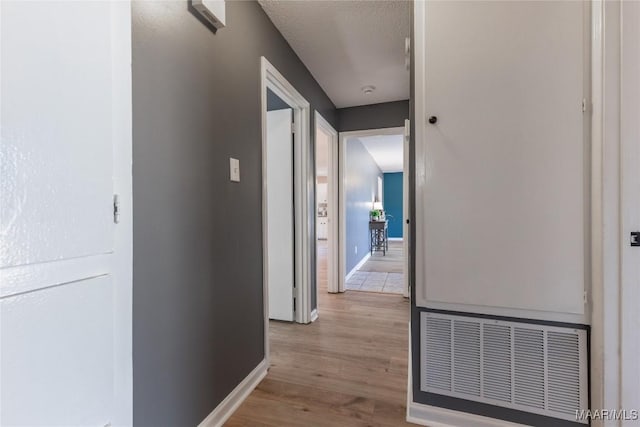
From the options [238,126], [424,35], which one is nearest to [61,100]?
[238,126]

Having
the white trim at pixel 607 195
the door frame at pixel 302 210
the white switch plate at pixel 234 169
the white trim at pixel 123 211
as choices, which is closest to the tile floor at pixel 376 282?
the door frame at pixel 302 210

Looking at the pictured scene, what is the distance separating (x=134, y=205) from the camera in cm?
102

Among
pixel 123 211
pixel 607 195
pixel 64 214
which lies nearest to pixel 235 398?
pixel 123 211

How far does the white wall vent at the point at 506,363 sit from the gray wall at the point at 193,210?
1000mm

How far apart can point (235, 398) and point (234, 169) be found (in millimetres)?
1207

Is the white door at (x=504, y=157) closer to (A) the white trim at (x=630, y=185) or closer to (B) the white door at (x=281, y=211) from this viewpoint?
(A) the white trim at (x=630, y=185)

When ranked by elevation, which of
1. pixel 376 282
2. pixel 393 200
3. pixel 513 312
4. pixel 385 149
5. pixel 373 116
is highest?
pixel 385 149

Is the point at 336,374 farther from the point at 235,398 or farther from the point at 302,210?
the point at 302,210

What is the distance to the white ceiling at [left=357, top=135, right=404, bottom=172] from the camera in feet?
17.7

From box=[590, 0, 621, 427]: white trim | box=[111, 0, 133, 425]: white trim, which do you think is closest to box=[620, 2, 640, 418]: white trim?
box=[590, 0, 621, 427]: white trim

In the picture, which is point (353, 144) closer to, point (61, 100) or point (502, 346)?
point (502, 346)

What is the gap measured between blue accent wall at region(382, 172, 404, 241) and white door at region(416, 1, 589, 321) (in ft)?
27.3

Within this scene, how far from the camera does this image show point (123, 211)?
3.14 feet

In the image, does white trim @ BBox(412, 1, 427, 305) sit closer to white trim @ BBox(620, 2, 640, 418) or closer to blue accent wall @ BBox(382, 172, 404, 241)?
white trim @ BBox(620, 2, 640, 418)
